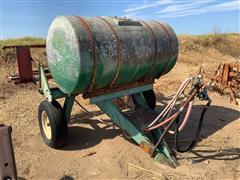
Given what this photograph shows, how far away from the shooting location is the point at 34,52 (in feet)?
38.0

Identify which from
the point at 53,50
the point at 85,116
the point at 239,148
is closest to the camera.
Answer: the point at 53,50

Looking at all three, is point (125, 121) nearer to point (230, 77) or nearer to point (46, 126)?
point (46, 126)

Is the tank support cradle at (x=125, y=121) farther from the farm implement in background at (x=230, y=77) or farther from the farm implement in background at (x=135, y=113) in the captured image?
the farm implement in background at (x=230, y=77)

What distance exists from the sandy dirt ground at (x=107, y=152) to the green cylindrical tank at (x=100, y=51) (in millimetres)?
1078

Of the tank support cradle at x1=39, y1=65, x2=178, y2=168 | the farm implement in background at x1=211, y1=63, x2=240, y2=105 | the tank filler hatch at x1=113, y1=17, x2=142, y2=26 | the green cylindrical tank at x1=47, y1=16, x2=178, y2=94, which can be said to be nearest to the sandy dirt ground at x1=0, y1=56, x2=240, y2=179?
the tank support cradle at x1=39, y1=65, x2=178, y2=168

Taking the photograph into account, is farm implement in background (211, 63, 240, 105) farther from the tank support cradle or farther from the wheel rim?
the wheel rim

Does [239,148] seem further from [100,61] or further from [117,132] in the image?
[100,61]

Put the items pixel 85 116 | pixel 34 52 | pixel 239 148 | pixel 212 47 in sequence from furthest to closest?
pixel 212 47
pixel 34 52
pixel 85 116
pixel 239 148

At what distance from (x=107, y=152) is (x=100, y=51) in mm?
1641

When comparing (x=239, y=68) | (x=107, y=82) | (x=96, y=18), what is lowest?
(x=239, y=68)

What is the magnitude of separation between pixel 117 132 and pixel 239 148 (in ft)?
6.95

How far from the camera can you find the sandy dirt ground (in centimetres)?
449

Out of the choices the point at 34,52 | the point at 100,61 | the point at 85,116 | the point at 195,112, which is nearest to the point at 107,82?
the point at 100,61

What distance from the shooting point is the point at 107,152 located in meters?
5.07
